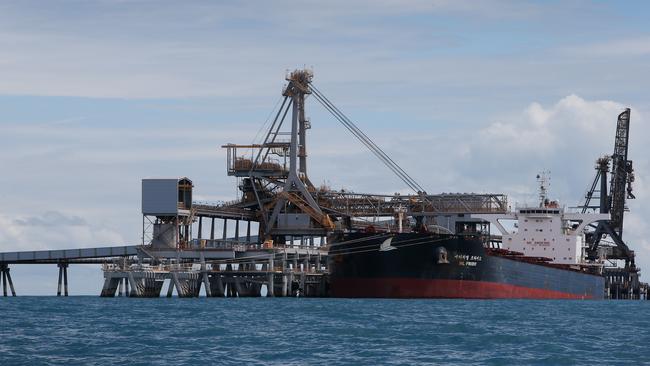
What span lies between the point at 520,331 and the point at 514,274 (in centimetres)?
4175

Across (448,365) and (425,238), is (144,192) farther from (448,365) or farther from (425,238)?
(448,365)

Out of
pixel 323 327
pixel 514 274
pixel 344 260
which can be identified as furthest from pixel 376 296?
pixel 323 327

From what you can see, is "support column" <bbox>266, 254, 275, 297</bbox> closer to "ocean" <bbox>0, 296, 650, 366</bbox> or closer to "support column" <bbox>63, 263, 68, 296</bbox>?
"support column" <bbox>63, 263, 68, 296</bbox>

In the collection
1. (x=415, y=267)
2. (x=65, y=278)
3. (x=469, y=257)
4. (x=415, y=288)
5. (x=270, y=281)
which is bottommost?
(x=65, y=278)

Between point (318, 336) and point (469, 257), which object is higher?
point (469, 257)

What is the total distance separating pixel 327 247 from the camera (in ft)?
353

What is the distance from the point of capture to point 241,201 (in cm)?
11412

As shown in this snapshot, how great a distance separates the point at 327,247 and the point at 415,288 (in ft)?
62.4

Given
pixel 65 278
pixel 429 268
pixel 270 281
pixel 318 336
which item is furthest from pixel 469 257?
pixel 318 336

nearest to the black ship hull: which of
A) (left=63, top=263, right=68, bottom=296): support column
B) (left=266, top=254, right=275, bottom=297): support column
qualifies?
(left=266, top=254, right=275, bottom=297): support column

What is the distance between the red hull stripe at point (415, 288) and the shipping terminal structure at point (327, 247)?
7 cm

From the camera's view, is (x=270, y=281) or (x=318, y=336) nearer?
(x=318, y=336)

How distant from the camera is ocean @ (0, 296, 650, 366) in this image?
1699 inches

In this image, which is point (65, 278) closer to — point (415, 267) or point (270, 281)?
point (270, 281)
